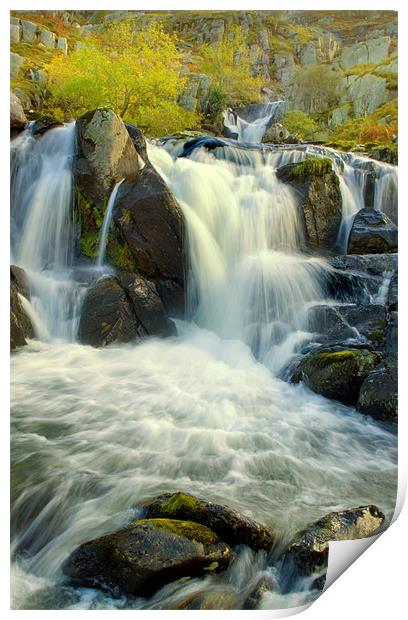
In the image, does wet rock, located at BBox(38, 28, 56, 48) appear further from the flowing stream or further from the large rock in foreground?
the large rock in foreground

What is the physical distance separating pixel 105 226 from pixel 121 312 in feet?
2.18

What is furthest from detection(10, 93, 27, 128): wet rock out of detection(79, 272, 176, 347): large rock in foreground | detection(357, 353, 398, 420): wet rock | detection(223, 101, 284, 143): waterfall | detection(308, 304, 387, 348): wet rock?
detection(357, 353, 398, 420): wet rock

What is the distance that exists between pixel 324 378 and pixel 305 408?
10.2 inches

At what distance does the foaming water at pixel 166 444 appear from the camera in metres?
2.97

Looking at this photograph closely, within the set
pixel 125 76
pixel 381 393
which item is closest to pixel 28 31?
pixel 125 76

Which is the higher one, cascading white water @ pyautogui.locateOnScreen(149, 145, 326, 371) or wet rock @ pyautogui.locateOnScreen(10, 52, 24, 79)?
wet rock @ pyautogui.locateOnScreen(10, 52, 24, 79)

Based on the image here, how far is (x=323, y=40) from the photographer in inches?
159

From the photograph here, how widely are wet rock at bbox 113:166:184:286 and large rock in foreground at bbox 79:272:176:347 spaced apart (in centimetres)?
18

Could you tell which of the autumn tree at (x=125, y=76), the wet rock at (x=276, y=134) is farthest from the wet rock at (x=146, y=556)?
the wet rock at (x=276, y=134)

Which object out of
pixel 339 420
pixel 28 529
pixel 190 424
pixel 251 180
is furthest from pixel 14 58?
pixel 339 420

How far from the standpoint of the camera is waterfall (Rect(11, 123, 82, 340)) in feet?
12.7

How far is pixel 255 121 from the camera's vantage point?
433cm

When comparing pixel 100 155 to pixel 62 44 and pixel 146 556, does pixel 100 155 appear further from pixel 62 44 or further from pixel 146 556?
pixel 146 556

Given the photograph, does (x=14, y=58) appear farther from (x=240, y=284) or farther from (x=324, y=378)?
(x=324, y=378)
